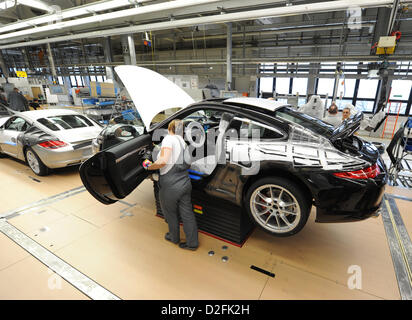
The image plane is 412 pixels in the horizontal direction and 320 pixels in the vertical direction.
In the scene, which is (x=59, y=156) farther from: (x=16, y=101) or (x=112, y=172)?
(x=16, y=101)

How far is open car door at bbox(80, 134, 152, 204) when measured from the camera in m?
2.45

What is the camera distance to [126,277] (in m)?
2.28

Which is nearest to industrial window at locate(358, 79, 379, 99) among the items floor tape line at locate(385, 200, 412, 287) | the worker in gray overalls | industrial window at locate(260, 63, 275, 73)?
industrial window at locate(260, 63, 275, 73)

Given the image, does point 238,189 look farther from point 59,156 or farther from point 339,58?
point 339,58

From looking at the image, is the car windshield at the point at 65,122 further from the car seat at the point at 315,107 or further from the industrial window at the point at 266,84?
the industrial window at the point at 266,84

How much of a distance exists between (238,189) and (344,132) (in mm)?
1162

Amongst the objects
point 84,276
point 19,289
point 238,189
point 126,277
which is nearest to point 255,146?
point 238,189

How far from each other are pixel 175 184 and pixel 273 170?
103 cm

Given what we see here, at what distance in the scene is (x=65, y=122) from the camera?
4875 mm

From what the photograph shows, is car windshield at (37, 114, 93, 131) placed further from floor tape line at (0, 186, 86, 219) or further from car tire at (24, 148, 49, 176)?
floor tape line at (0, 186, 86, 219)

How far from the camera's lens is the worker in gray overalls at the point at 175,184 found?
7.79 feet

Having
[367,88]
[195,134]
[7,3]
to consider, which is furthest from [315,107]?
[7,3]

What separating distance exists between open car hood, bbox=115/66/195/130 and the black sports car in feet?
0.39

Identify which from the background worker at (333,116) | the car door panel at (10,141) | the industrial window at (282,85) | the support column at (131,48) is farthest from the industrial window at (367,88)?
the car door panel at (10,141)
